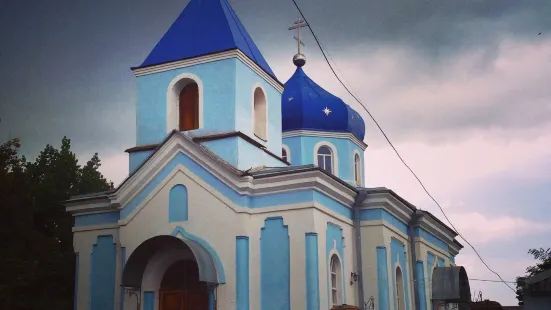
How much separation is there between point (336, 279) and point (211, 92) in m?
5.20

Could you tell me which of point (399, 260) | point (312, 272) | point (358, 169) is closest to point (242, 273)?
point (312, 272)

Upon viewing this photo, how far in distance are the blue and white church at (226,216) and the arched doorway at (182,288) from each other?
0.08 ft

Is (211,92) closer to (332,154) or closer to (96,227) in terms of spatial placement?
(96,227)

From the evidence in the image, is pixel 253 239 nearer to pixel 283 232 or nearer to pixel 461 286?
pixel 283 232

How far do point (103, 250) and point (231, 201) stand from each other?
362cm

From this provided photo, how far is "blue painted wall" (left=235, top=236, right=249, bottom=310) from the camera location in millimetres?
15703

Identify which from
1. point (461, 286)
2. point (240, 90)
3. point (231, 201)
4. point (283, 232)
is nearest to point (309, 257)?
point (283, 232)

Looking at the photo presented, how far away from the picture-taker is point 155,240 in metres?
16.3

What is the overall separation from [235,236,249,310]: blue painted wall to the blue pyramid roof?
481 cm

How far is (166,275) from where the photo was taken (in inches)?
679

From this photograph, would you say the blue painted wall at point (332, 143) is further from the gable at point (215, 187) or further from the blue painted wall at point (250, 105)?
the gable at point (215, 187)

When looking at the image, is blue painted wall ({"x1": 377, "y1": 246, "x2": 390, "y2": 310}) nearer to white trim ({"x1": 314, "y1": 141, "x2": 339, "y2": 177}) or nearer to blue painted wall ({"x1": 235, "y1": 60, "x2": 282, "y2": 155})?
blue painted wall ({"x1": 235, "y1": 60, "x2": 282, "y2": 155})

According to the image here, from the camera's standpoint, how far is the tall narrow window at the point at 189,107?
18.2 meters

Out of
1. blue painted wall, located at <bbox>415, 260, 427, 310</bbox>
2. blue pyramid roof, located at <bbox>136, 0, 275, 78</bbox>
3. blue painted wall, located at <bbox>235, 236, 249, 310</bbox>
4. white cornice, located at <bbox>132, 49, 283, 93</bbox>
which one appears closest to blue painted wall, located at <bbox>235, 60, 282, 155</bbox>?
white cornice, located at <bbox>132, 49, 283, 93</bbox>
